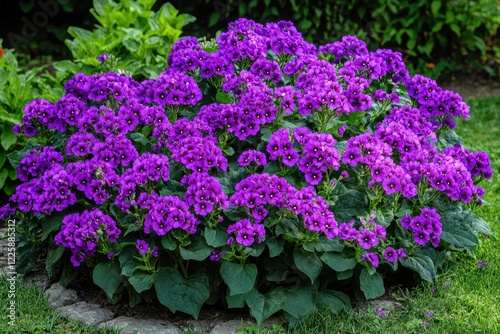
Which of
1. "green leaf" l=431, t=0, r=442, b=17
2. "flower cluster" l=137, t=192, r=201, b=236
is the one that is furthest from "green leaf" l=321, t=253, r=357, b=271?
"green leaf" l=431, t=0, r=442, b=17

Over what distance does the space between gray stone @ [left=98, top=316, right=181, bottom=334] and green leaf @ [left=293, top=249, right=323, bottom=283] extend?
71cm

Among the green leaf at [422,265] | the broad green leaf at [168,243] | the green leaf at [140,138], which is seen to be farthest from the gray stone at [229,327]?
the green leaf at [140,138]

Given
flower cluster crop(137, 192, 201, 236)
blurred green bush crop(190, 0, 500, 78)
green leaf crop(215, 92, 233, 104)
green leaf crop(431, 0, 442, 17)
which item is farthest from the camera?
blurred green bush crop(190, 0, 500, 78)

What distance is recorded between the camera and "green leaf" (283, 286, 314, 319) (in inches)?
153

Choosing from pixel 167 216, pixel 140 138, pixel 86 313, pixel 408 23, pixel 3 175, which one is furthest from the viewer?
pixel 408 23

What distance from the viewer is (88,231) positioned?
12.5ft

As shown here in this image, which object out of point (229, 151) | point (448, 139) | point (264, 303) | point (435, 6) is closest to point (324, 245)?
point (264, 303)

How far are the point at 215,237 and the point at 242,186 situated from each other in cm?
29

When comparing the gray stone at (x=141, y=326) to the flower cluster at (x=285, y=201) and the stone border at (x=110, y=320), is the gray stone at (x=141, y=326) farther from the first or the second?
the flower cluster at (x=285, y=201)

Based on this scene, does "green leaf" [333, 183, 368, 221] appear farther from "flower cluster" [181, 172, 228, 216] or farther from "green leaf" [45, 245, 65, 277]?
"green leaf" [45, 245, 65, 277]

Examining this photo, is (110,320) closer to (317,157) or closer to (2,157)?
(317,157)

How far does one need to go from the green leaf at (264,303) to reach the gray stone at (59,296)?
103 centimetres

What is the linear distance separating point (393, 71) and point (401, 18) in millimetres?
3841

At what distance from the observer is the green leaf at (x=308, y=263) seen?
380 centimetres
